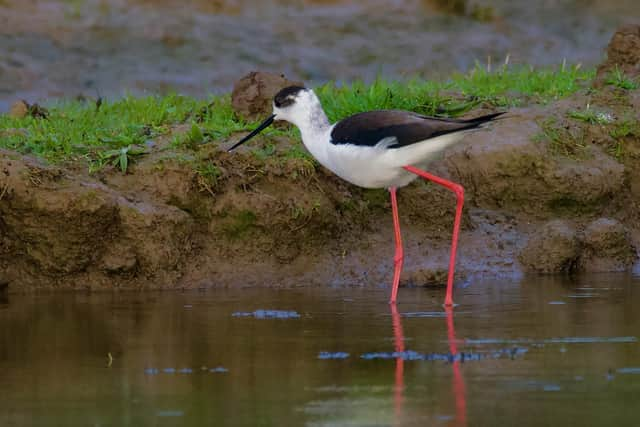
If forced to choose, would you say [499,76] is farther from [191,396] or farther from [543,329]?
[191,396]

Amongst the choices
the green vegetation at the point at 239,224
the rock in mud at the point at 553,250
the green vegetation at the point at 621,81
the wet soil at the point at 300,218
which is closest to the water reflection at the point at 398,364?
the wet soil at the point at 300,218

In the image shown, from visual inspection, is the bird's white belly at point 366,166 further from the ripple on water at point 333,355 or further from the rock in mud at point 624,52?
the rock in mud at point 624,52

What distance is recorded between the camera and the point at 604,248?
32.6 ft

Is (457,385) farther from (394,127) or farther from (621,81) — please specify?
A: (621,81)

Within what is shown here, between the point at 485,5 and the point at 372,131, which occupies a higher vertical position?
the point at 485,5

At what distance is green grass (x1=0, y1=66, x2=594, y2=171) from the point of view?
32.6ft

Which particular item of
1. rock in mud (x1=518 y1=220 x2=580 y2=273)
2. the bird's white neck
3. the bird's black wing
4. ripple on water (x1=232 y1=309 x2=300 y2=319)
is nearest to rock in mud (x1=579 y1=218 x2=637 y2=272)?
rock in mud (x1=518 y1=220 x2=580 y2=273)

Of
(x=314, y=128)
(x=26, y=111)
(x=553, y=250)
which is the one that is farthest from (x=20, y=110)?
(x=553, y=250)

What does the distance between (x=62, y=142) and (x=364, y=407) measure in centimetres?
526

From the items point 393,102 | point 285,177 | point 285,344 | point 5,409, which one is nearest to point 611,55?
point 393,102

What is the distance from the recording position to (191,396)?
5.52m

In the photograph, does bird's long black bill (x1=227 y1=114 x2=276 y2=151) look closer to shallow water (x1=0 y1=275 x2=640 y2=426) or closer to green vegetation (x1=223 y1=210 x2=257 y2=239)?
green vegetation (x1=223 y1=210 x2=257 y2=239)

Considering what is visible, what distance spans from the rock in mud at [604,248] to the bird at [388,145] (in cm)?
133

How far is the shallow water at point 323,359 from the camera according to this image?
519 centimetres
